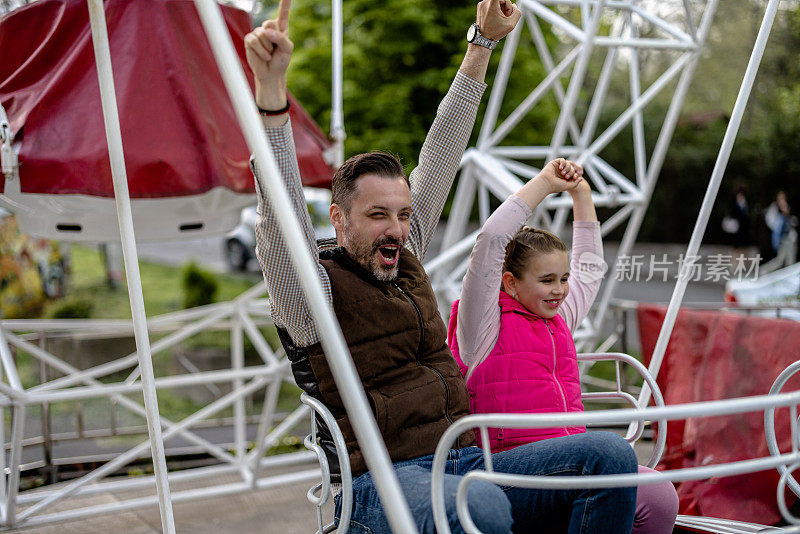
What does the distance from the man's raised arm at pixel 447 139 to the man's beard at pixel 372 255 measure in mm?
331

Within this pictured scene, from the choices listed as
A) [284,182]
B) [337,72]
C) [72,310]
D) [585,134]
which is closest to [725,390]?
[585,134]

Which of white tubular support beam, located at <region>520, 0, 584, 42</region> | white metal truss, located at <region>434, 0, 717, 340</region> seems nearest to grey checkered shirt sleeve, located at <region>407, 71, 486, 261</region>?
white metal truss, located at <region>434, 0, 717, 340</region>

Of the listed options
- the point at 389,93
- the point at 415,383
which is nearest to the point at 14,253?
the point at 389,93

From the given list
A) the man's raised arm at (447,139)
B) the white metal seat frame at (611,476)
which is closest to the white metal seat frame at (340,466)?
the white metal seat frame at (611,476)

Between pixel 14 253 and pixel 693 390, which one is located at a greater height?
pixel 693 390

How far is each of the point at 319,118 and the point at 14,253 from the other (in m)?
4.42

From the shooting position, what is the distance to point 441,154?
8.25 ft

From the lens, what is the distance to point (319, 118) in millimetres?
10977

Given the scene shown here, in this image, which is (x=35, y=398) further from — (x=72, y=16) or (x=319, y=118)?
(x=319, y=118)

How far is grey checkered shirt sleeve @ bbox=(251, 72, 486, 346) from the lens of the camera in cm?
194

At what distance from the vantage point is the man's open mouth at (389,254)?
2135 mm

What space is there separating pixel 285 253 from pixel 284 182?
0.17 m

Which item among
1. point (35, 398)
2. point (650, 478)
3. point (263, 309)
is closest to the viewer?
point (650, 478)

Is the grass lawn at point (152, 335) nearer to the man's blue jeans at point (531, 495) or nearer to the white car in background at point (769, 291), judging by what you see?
the man's blue jeans at point (531, 495)
